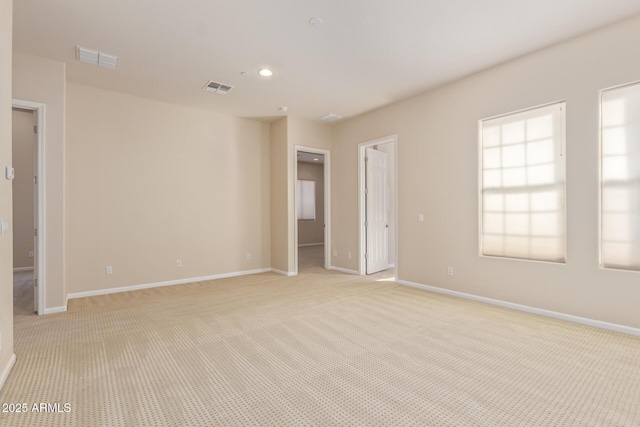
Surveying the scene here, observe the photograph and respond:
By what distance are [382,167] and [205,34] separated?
415cm

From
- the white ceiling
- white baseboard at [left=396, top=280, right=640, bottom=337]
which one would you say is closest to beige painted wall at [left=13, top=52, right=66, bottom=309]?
the white ceiling

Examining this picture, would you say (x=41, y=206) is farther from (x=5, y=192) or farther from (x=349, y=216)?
(x=349, y=216)

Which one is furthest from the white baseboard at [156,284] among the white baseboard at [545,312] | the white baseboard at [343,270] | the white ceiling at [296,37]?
the white baseboard at [545,312]

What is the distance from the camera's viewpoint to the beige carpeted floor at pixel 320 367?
185 cm

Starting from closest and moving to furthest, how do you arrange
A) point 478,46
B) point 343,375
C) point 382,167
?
point 343,375, point 478,46, point 382,167

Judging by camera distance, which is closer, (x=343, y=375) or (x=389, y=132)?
(x=343, y=375)

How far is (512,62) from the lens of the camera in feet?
12.4

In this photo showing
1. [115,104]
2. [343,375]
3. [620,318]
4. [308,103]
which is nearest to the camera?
[343,375]

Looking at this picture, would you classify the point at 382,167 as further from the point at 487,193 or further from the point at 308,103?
the point at 487,193

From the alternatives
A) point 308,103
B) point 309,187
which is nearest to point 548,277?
point 308,103

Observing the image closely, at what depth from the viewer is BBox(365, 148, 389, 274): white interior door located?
605 cm

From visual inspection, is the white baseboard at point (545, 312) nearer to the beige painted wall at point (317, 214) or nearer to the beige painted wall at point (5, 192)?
the beige painted wall at point (5, 192)

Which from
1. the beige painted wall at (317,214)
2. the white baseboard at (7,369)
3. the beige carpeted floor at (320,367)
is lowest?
the beige carpeted floor at (320,367)

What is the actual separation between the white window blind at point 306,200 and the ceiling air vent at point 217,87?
5963 millimetres
